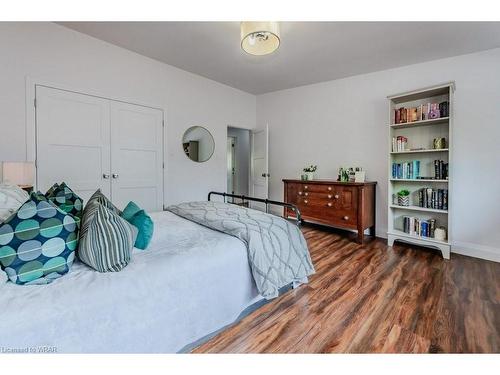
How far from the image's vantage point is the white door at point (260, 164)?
4707mm

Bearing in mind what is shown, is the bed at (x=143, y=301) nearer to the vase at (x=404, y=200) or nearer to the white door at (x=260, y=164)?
the vase at (x=404, y=200)

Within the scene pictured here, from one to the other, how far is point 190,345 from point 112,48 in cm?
339

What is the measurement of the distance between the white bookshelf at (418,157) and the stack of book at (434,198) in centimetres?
7

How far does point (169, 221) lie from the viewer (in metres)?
2.12

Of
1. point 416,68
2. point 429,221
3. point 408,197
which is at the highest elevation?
point 416,68

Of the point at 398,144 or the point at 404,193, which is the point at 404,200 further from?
the point at 398,144

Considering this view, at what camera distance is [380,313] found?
1727 mm

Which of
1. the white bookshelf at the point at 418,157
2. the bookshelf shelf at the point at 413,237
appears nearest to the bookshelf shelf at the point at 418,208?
the white bookshelf at the point at 418,157

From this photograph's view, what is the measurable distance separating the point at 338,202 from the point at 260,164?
1.85 meters

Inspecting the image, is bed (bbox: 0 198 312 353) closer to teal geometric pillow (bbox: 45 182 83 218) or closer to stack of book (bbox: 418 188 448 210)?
teal geometric pillow (bbox: 45 182 83 218)

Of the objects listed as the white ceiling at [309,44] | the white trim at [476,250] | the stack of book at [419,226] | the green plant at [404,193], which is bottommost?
the white trim at [476,250]

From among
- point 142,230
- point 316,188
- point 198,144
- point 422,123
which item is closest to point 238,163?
point 198,144
